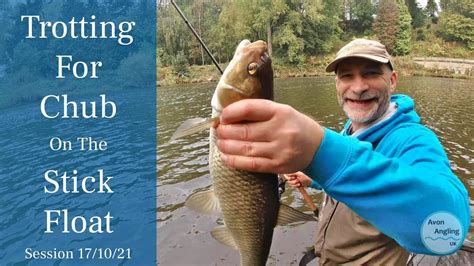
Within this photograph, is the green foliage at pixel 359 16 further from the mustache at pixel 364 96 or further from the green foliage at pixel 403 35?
the mustache at pixel 364 96

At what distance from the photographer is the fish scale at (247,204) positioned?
1.75 meters

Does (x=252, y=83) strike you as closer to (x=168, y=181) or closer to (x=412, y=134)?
(x=412, y=134)

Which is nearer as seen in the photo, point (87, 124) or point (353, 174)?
point (353, 174)

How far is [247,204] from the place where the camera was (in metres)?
1.84

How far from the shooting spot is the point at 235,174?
1.73 m

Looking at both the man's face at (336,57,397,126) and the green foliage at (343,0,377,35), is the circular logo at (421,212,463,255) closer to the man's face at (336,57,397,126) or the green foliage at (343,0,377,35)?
the man's face at (336,57,397,126)

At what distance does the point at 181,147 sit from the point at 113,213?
5.29 meters

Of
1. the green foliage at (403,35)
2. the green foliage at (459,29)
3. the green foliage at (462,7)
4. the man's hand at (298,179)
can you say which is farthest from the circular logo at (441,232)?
the green foliage at (462,7)

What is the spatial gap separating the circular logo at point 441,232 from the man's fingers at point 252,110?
2.52ft

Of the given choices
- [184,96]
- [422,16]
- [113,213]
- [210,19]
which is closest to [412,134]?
[113,213]

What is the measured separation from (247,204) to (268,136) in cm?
71

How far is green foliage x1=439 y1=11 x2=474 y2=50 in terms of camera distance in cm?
4512

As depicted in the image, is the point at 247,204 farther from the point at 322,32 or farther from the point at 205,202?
the point at 322,32

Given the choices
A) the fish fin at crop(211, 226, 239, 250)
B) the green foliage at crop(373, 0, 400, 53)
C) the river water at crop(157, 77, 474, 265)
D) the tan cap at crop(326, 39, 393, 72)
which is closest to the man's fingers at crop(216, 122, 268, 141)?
the fish fin at crop(211, 226, 239, 250)
